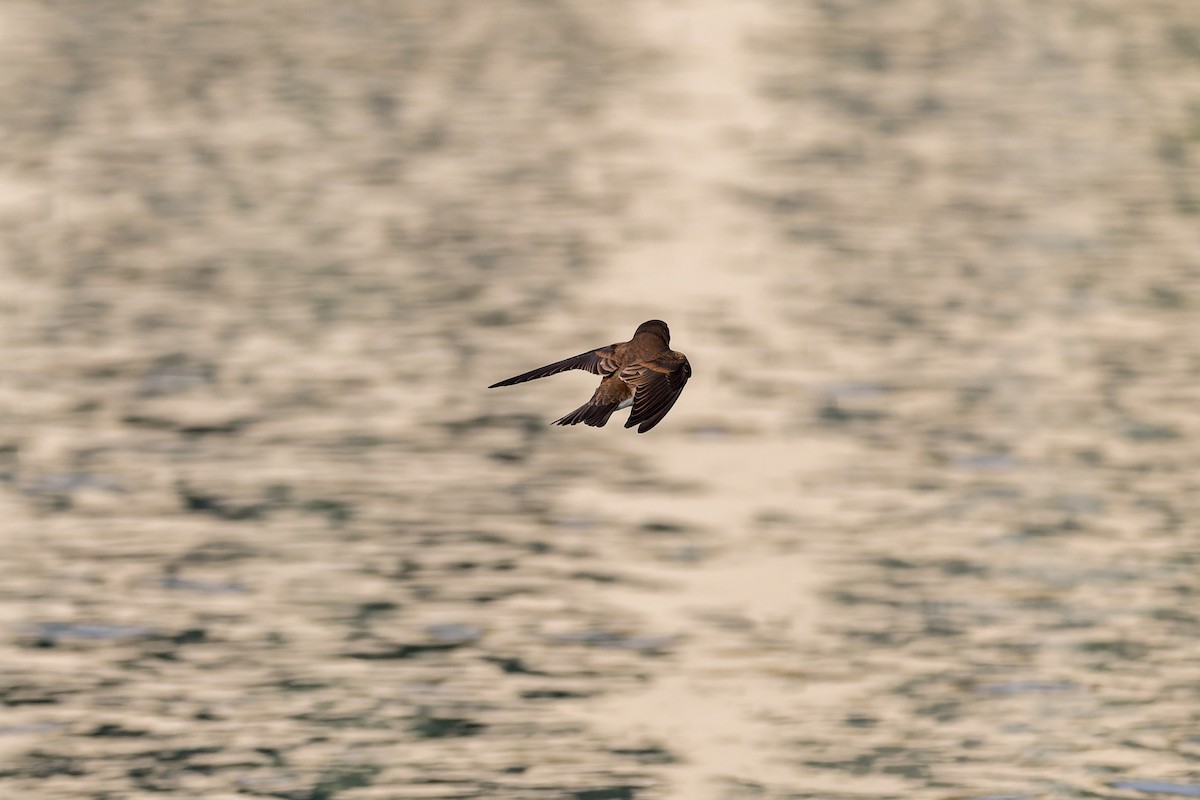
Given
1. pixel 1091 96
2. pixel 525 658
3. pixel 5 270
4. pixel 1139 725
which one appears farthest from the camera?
pixel 1091 96

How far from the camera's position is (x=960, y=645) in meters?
11.3

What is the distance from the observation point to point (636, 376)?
21.2 ft

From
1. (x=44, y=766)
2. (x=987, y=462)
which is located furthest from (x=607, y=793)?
(x=987, y=462)

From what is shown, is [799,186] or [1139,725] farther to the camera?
[799,186]

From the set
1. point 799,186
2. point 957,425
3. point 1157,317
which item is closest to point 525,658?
point 957,425

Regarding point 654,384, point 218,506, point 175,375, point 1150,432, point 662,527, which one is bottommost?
point 662,527

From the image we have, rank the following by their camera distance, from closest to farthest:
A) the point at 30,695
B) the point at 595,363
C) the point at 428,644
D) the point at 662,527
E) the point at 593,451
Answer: the point at 595,363
the point at 30,695
the point at 428,644
the point at 662,527
the point at 593,451

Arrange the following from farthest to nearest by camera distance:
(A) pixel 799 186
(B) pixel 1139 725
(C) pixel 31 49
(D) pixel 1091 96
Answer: (C) pixel 31 49 < (D) pixel 1091 96 < (A) pixel 799 186 < (B) pixel 1139 725

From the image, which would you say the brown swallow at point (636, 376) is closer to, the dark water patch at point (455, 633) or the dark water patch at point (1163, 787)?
the dark water patch at point (1163, 787)

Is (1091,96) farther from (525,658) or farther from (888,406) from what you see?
(525,658)

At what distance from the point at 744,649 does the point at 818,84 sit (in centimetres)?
1950

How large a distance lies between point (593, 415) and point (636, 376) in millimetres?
272

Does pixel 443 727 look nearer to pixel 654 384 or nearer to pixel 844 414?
pixel 654 384

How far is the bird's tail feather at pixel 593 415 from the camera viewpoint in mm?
6536
